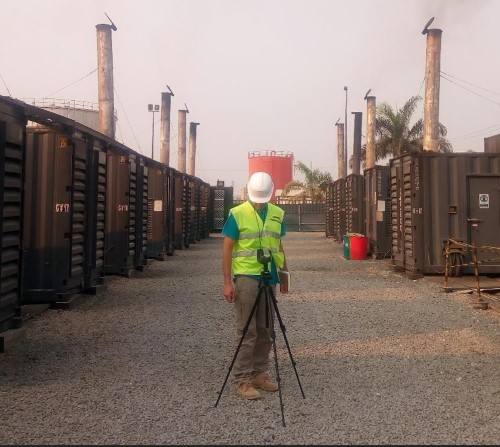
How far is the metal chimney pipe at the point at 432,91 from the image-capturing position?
18.6 m

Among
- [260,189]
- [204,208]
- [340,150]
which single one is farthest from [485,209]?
[340,150]

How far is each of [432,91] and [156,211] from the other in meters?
9.63

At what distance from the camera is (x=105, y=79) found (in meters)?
17.8

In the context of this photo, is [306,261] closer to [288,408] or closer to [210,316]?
[210,316]

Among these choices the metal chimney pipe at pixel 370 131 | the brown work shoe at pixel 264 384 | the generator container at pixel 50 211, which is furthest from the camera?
the metal chimney pipe at pixel 370 131

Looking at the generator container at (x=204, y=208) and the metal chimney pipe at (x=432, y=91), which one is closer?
the metal chimney pipe at (x=432, y=91)

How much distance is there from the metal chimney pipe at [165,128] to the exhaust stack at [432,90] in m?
13.2

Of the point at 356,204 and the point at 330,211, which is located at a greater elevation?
the point at 330,211

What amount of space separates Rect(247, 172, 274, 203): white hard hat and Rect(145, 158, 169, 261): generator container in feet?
38.6

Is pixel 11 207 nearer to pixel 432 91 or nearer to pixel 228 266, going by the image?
pixel 228 266

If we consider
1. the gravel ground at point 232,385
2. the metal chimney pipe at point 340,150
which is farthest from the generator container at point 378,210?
the metal chimney pipe at point 340,150

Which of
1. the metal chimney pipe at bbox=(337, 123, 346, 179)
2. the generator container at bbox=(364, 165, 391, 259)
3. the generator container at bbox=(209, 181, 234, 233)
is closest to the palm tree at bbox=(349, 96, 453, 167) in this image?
the metal chimney pipe at bbox=(337, 123, 346, 179)

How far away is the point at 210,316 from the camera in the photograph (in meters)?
8.58

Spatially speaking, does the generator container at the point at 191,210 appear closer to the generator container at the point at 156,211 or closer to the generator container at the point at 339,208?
the generator container at the point at 156,211
